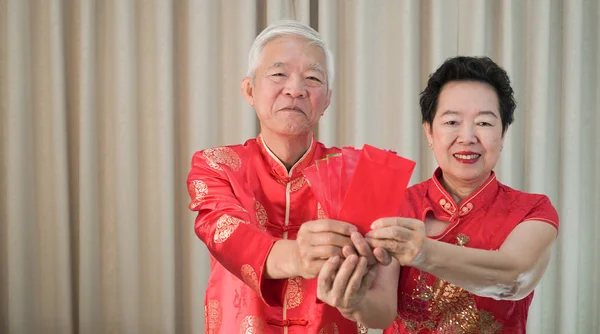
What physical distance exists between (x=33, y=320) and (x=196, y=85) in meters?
1.31

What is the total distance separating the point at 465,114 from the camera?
4.94 ft

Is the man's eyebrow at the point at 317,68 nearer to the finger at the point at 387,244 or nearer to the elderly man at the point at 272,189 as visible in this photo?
the elderly man at the point at 272,189

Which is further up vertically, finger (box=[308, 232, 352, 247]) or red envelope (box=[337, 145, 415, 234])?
red envelope (box=[337, 145, 415, 234])

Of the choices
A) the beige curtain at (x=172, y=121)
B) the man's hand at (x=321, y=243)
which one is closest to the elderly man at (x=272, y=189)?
the man's hand at (x=321, y=243)

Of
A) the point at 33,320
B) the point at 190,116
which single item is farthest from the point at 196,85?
the point at 33,320

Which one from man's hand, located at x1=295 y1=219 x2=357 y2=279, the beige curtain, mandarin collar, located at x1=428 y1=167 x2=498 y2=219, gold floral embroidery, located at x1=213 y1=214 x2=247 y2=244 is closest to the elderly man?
gold floral embroidery, located at x1=213 y1=214 x2=247 y2=244

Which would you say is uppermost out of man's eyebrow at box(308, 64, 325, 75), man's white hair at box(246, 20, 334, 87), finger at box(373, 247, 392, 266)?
man's white hair at box(246, 20, 334, 87)

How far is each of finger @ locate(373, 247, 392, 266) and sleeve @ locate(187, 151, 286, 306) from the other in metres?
0.24

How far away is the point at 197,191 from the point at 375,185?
487 mm

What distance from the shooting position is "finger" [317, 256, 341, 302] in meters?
1.24

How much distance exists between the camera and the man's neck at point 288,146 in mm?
1558

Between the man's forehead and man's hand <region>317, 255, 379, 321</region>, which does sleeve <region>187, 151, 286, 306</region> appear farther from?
the man's forehead

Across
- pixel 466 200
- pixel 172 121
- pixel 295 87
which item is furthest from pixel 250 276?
pixel 172 121

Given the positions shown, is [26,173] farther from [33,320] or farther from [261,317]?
[261,317]
